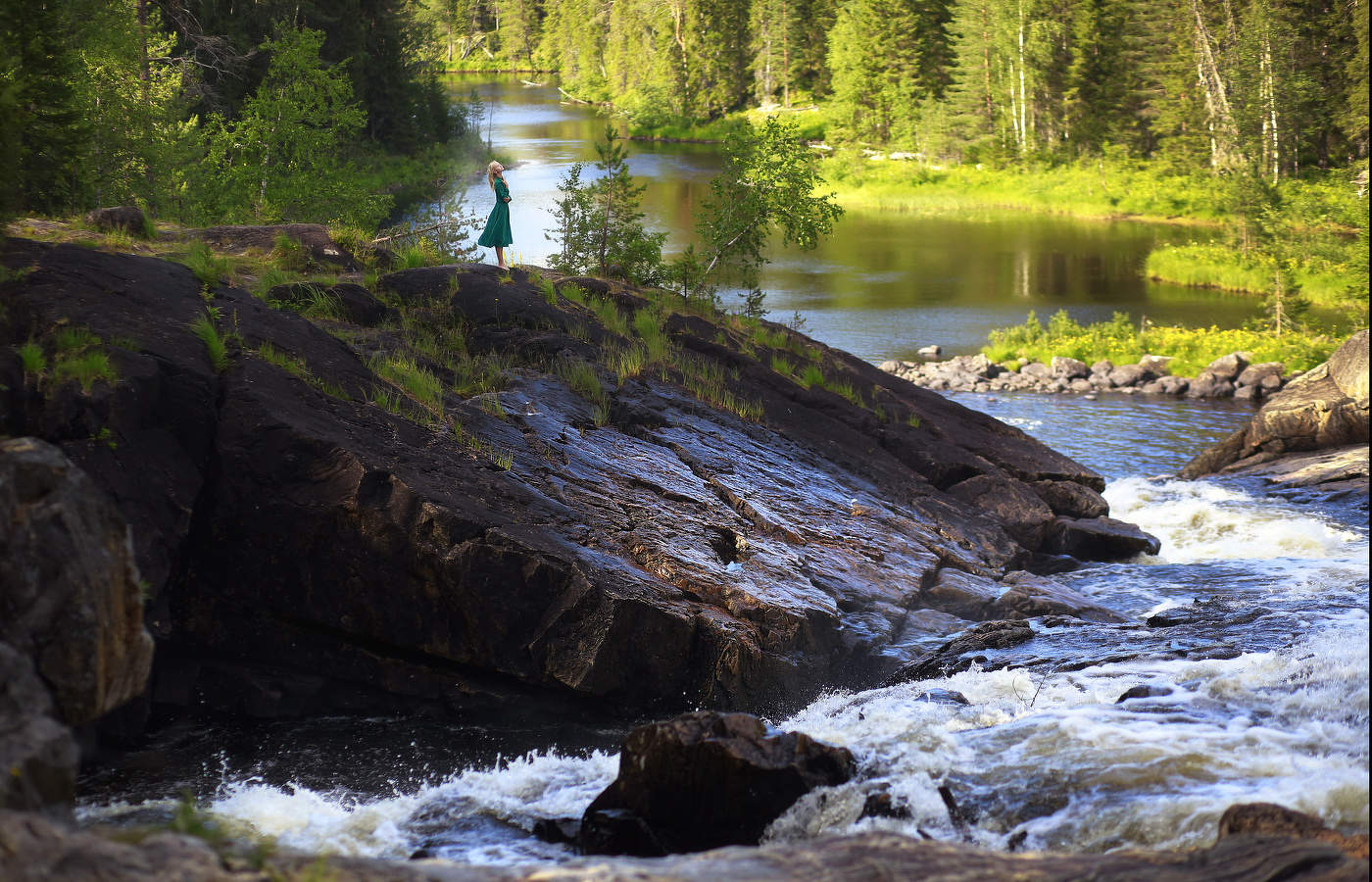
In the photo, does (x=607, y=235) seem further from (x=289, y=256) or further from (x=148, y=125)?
(x=148, y=125)

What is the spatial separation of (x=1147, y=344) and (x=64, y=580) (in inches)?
1159

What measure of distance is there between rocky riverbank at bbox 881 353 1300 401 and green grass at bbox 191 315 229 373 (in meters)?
Answer: 19.6

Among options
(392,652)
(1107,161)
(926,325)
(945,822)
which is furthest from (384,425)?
(1107,161)

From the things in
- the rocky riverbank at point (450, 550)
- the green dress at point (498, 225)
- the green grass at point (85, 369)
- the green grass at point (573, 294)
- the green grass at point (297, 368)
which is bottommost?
the rocky riverbank at point (450, 550)

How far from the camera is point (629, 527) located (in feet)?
32.0

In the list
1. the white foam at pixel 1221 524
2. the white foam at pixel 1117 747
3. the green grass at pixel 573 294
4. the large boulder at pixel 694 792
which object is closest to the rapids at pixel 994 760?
the white foam at pixel 1117 747

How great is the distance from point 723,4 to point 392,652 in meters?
91.4

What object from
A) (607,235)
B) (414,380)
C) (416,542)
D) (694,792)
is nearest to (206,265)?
(414,380)

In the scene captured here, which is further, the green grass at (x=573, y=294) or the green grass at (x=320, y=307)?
the green grass at (x=573, y=294)

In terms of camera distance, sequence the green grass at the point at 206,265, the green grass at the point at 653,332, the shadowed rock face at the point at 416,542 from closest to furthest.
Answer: the shadowed rock face at the point at 416,542, the green grass at the point at 206,265, the green grass at the point at 653,332

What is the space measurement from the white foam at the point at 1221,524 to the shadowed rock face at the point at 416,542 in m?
4.86

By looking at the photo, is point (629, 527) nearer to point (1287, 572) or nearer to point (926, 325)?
point (1287, 572)

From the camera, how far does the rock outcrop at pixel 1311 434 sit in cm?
1814

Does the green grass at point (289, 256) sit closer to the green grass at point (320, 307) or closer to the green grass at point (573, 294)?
the green grass at point (320, 307)
